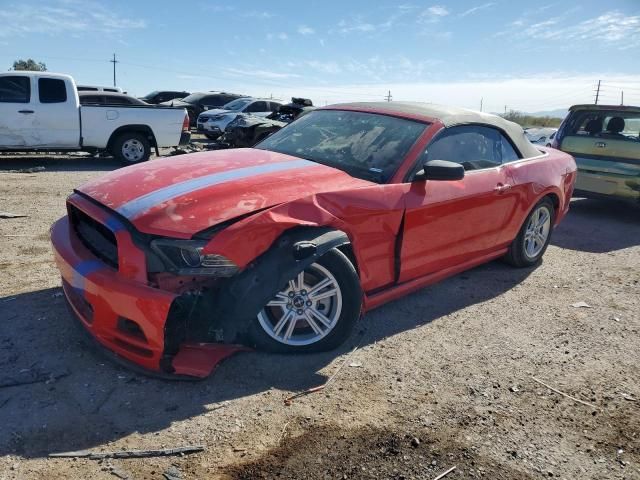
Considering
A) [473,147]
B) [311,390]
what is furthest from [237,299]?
[473,147]

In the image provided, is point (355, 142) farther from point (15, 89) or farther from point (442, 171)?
point (15, 89)

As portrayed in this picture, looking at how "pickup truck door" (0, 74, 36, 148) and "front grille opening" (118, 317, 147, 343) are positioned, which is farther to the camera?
"pickup truck door" (0, 74, 36, 148)

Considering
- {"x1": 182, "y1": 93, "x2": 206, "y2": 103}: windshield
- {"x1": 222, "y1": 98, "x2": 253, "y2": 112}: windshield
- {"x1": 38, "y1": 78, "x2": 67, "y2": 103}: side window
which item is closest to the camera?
{"x1": 38, "y1": 78, "x2": 67, "y2": 103}: side window

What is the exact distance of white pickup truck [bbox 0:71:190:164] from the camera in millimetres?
10117

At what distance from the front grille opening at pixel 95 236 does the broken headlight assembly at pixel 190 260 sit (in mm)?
319

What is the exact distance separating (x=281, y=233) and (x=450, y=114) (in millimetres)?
2057

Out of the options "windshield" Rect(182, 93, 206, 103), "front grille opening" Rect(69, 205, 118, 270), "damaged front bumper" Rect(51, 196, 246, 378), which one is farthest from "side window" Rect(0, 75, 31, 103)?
"windshield" Rect(182, 93, 206, 103)

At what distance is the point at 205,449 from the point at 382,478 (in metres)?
0.82

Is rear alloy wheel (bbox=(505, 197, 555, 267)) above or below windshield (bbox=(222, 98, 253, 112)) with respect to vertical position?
below

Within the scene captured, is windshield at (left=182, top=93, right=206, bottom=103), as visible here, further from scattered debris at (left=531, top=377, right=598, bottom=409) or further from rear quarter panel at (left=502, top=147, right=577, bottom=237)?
scattered debris at (left=531, top=377, right=598, bottom=409)

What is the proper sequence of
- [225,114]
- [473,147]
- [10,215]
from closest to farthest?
[473,147], [10,215], [225,114]

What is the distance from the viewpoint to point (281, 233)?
297 centimetres

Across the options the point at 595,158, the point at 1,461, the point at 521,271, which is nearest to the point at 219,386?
the point at 1,461

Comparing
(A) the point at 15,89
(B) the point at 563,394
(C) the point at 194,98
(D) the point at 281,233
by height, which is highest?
(C) the point at 194,98
